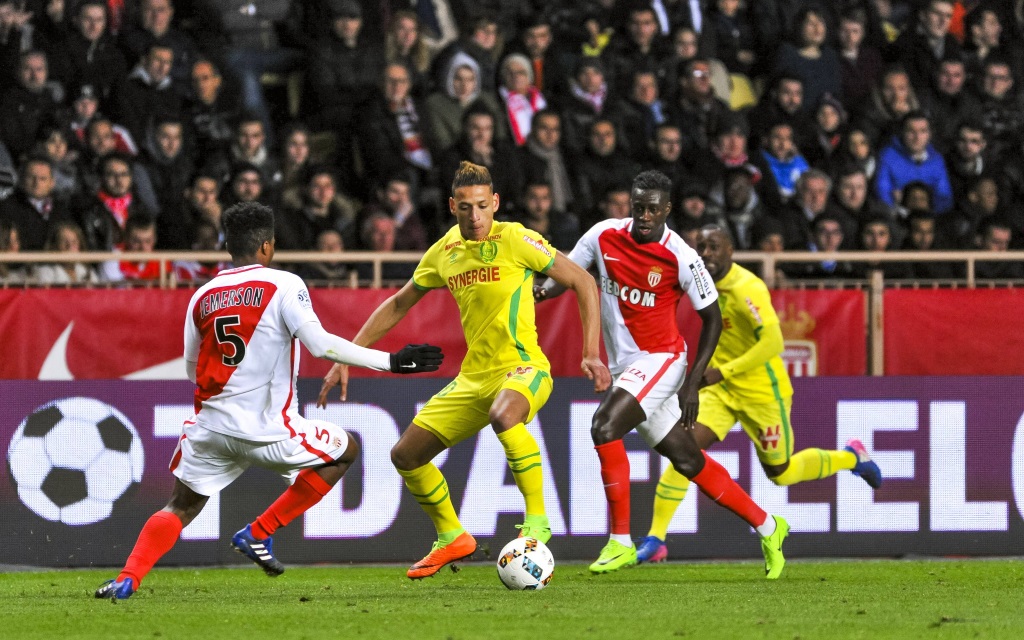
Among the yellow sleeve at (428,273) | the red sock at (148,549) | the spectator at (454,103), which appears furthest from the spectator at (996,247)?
the red sock at (148,549)

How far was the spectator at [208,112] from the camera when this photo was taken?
1263cm

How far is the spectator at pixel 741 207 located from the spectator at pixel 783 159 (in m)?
0.40

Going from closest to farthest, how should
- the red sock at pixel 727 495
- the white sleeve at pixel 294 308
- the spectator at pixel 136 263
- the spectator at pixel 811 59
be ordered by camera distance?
the white sleeve at pixel 294 308 → the red sock at pixel 727 495 → the spectator at pixel 136 263 → the spectator at pixel 811 59

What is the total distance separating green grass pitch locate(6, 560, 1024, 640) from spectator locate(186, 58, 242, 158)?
420 centimetres

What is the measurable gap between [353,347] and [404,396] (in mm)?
3119

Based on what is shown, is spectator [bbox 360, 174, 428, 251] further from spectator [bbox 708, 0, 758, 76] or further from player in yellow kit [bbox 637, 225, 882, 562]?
spectator [bbox 708, 0, 758, 76]

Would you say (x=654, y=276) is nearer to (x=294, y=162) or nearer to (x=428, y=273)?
(x=428, y=273)

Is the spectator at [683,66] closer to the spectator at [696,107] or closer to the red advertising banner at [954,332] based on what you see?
the spectator at [696,107]

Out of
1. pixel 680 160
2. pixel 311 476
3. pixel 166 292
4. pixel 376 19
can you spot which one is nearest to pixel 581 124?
pixel 680 160

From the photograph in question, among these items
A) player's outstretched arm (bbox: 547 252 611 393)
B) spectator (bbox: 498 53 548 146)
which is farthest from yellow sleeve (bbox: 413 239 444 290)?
spectator (bbox: 498 53 548 146)

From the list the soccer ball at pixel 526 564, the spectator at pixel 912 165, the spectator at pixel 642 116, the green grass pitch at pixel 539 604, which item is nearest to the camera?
the green grass pitch at pixel 539 604

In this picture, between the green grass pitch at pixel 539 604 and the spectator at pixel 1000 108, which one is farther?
the spectator at pixel 1000 108

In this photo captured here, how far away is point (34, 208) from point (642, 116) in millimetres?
4987

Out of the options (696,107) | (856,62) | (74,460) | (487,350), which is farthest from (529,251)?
(856,62)
